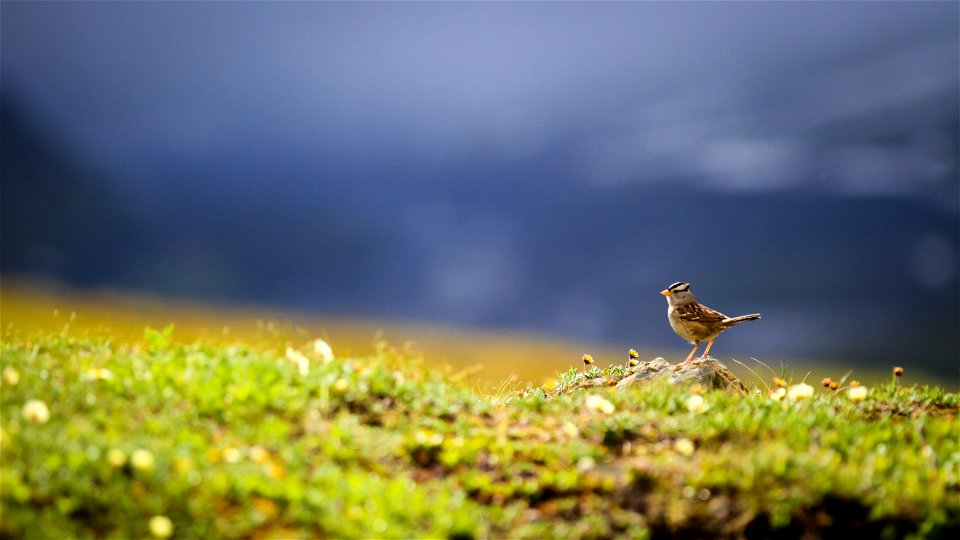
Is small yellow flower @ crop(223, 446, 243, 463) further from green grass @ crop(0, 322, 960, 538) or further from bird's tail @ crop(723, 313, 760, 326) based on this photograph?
bird's tail @ crop(723, 313, 760, 326)

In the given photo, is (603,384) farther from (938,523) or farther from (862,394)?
(938,523)

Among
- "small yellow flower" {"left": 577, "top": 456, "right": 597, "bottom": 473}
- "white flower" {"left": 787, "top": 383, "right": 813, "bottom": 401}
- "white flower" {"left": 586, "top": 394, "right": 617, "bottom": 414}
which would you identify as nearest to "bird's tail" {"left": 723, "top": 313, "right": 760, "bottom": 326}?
"white flower" {"left": 787, "top": 383, "right": 813, "bottom": 401}

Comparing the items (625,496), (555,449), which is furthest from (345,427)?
(625,496)

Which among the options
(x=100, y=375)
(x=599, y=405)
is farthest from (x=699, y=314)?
(x=100, y=375)

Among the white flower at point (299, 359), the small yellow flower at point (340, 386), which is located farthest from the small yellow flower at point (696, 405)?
the white flower at point (299, 359)

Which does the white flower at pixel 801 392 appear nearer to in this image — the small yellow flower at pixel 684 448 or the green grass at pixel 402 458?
the green grass at pixel 402 458

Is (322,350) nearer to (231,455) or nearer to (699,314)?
(231,455)

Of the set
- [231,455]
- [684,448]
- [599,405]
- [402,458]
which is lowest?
[231,455]

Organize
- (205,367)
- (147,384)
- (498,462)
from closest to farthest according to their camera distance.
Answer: (498,462) < (147,384) < (205,367)
